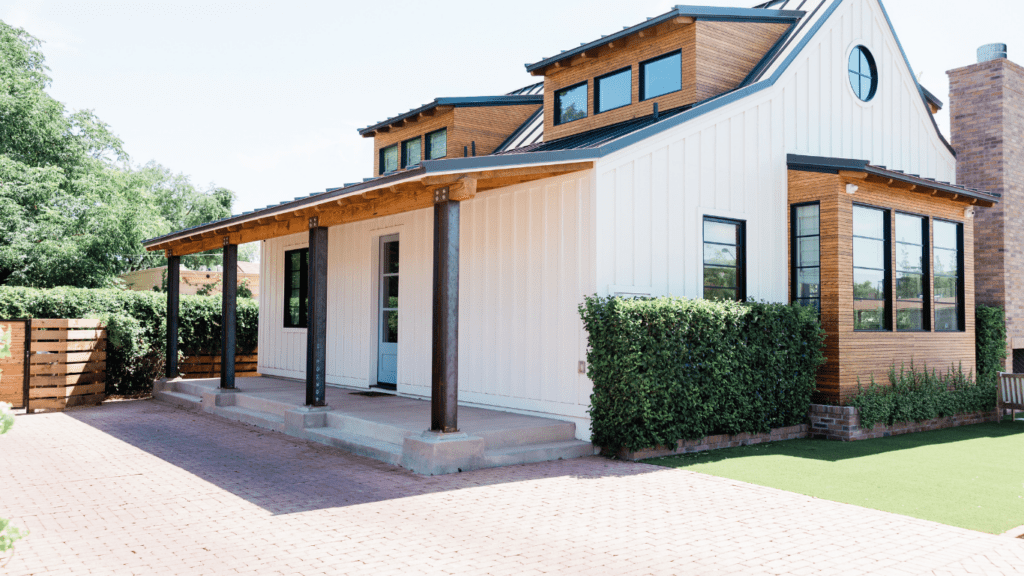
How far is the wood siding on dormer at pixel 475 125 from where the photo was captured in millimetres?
15008

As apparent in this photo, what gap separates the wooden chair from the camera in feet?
38.8

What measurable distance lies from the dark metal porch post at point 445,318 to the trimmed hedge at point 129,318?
924 centimetres

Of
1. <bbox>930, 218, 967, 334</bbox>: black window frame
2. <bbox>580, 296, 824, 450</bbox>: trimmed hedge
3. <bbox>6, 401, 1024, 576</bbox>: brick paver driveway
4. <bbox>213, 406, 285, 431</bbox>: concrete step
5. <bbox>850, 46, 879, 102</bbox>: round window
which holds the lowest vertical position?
<bbox>6, 401, 1024, 576</bbox>: brick paver driveway

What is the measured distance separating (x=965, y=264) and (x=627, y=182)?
23.2 feet

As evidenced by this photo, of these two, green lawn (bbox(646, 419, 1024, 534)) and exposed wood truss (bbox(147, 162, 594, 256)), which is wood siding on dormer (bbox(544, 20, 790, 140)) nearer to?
exposed wood truss (bbox(147, 162, 594, 256))

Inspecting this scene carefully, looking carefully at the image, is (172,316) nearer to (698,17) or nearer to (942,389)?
(698,17)

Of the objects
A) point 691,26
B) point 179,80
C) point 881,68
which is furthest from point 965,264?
point 179,80

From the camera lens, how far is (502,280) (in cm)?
998

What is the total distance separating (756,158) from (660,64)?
99.6 inches

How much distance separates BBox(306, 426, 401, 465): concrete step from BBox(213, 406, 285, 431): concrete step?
1.02 m

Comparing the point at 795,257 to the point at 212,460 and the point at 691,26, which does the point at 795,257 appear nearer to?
the point at 691,26

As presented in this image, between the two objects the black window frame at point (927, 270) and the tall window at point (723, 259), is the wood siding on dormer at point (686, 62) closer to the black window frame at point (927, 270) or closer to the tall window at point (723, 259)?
the tall window at point (723, 259)

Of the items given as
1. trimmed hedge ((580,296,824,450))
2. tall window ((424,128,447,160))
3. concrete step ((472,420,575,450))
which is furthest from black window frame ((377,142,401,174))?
concrete step ((472,420,575,450))

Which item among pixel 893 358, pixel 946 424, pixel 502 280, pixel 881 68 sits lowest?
pixel 946 424
